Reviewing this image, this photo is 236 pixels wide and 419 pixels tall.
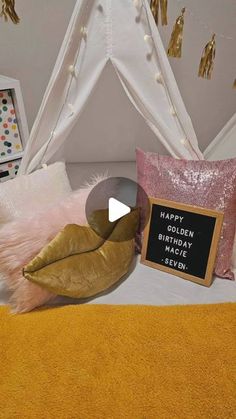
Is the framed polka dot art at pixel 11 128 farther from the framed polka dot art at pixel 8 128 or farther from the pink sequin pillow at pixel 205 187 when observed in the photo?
the pink sequin pillow at pixel 205 187

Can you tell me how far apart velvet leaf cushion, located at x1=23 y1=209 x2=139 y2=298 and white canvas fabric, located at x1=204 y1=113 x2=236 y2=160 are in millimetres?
772

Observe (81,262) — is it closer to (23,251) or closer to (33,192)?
Result: (23,251)

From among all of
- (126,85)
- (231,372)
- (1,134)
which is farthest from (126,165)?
(231,372)

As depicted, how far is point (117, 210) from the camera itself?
1369 mm

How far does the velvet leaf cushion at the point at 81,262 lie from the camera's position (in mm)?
1063

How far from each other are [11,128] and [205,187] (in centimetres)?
93

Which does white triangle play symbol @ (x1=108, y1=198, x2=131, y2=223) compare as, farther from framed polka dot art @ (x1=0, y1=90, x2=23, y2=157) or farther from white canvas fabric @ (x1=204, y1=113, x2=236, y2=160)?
white canvas fabric @ (x1=204, y1=113, x2=236, y2=160)

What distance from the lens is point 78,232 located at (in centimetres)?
119

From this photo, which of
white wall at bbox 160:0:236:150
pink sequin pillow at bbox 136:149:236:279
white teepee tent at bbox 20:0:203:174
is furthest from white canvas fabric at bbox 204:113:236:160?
pink sequin pillow at bbox 136:149:236:279

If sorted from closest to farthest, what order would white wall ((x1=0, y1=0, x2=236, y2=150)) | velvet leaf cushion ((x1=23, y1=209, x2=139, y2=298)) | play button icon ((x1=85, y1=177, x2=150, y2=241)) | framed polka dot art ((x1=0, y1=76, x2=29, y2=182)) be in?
velvet leaf cushion ((x1=23, y1=209, x2=139, y2=298)) < play button icon ((x1=85, y1=177, x2=150, y2=241)) < framed polka dot art ((x1=0, y1=76, x2=29, y2=182)) < white wall ((x1=0, y1=0, x2=236, y2=150))

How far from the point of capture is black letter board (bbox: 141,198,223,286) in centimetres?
123

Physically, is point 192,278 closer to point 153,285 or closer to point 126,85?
point 153,285

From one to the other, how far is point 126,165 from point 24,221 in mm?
887

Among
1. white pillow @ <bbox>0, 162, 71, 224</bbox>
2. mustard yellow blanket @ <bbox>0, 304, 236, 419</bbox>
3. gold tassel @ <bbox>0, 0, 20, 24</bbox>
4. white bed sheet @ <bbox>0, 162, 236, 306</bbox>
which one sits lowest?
white bed sheet @ <bbox>0, 162, 236, 306</bbox>
